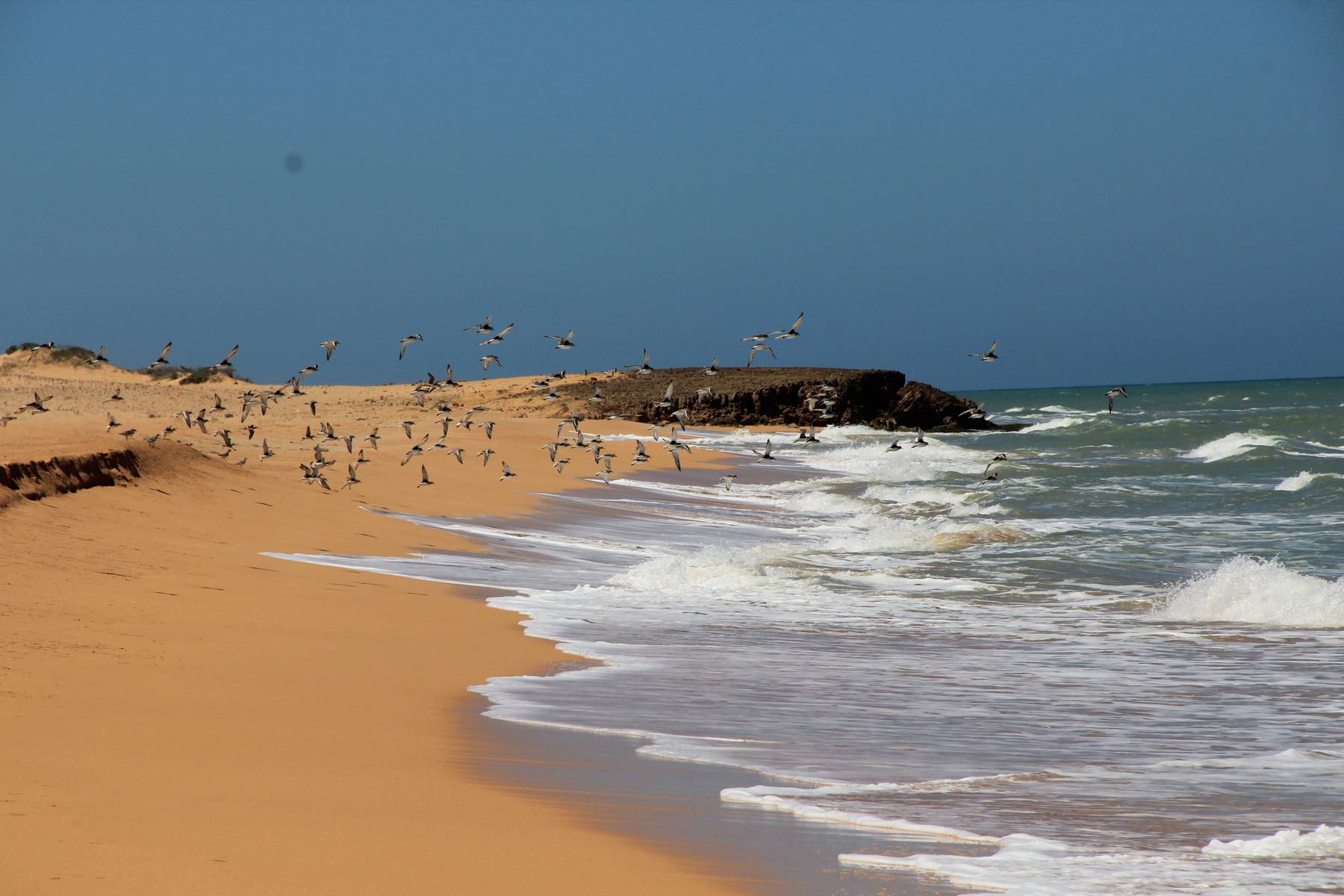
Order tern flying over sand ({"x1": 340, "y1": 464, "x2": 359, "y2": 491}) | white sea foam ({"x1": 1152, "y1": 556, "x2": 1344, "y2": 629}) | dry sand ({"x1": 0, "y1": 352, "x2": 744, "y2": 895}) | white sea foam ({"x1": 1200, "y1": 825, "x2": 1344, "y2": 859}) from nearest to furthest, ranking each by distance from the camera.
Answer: dry sand ({"x1": 0, "y1": 352, "x2": 744, "y2": 895}), white sea foam ({"x1": 1200, "y1": 825, "x2": 1344, "y2": 859}), white sea foam ({"x1": 1152, "y1": 556, "x2": 1344, "y2": 629}), tern flying over sand ({"x1": 340, "y1": 464, "x2": 359, "y2": 491})

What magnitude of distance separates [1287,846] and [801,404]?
60.7 metres

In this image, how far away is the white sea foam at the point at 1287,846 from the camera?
5133mm

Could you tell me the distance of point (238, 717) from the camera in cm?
641

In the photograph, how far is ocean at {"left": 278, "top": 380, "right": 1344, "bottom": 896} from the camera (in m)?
5.42

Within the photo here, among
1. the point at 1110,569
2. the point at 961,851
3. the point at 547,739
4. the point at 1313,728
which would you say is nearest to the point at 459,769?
the point at 547,739

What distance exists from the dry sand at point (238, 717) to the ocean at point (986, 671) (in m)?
0.86

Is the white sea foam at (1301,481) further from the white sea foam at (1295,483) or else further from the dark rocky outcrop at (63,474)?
the dark rocky outcrop at (63,474)

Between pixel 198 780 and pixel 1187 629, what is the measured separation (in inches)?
387

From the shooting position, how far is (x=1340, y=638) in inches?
446

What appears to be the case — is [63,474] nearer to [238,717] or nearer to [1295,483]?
[238,717]

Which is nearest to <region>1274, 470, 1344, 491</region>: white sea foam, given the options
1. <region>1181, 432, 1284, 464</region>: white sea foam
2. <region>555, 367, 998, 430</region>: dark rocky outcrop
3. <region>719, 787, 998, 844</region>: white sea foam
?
<region>1181, 432, 1284, 464</region>: white sea foam

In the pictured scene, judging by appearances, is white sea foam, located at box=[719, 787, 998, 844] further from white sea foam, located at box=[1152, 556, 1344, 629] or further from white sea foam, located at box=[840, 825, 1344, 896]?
white sea foam, located at box=[1152, 556, 1344, 629]

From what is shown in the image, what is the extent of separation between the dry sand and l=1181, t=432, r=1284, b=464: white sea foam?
32888 millimetres

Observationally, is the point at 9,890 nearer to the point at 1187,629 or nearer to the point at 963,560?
the point at 1187,629
